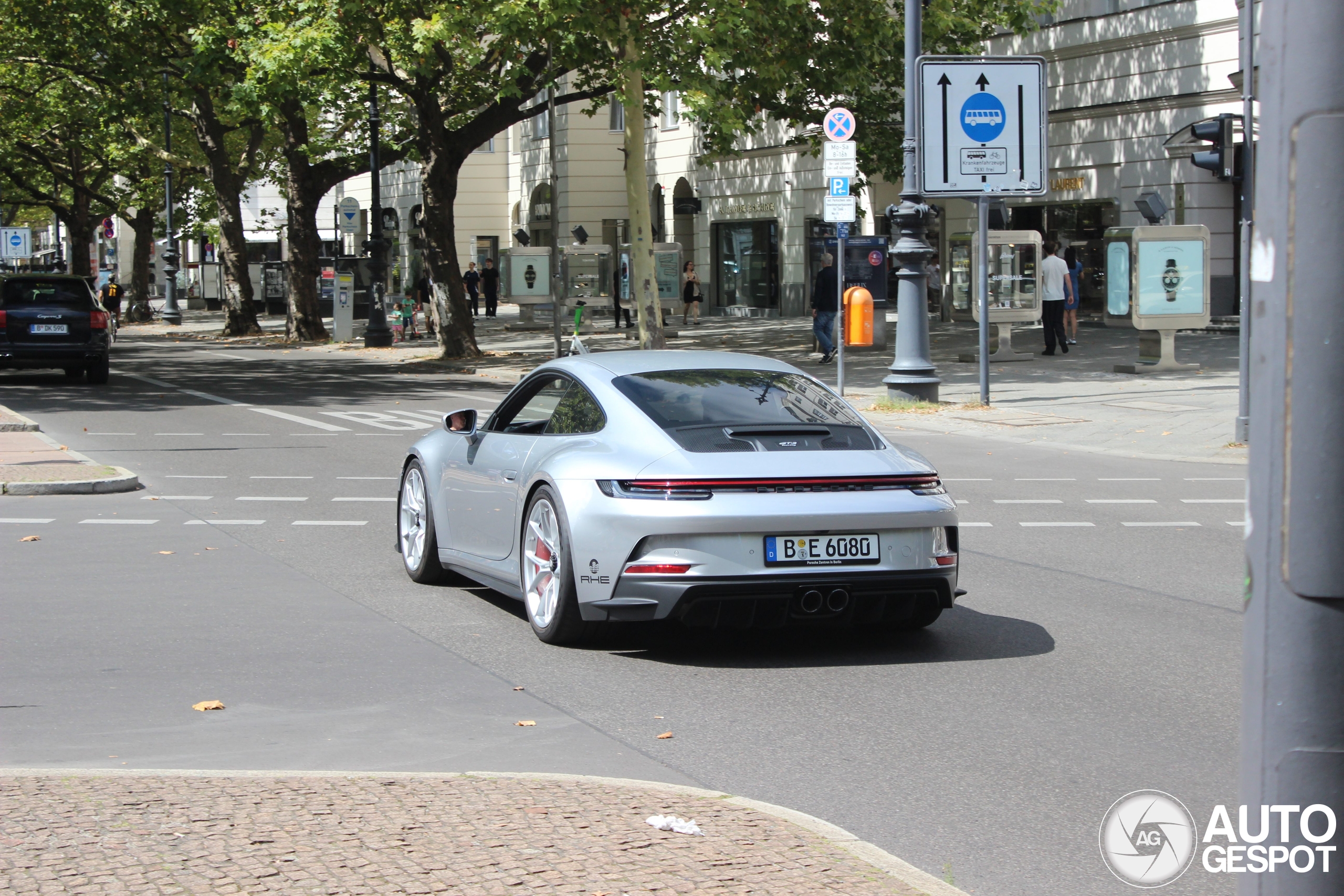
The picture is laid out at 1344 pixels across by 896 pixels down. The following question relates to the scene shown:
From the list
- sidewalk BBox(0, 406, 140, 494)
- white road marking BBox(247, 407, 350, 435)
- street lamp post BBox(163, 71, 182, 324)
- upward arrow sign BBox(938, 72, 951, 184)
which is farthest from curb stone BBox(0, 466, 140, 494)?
street lamp post BBox(163, 71, 182, 324)

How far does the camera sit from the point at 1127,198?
34281 millimetres

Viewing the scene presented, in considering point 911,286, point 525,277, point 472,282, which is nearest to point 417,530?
point 911,286

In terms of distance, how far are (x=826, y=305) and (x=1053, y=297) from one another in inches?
159

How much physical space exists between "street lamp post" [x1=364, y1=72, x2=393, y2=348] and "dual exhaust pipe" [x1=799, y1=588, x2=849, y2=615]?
99.4ft

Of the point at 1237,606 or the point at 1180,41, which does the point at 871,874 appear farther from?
the point at 1180,41

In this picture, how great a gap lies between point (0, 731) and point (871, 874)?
3350mm

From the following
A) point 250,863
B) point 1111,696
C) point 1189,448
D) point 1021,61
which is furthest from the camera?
point 1021,61

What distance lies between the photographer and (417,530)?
30.4ft

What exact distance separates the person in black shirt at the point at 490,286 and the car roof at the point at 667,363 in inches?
1681

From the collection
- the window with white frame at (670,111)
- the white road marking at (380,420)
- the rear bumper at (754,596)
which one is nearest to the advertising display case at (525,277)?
the window with white frame at (670,111)

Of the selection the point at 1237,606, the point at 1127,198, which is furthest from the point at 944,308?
the point at 1237,606

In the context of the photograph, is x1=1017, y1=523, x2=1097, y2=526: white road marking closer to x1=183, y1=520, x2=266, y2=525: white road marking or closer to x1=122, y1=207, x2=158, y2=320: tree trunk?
x1=183, y1=520, x2=266, y2=525: white road marking

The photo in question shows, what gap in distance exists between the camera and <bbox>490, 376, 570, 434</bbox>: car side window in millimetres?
8234

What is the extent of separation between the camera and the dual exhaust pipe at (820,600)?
6.94 metres
